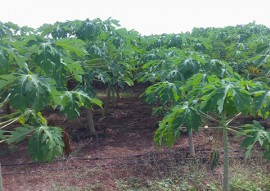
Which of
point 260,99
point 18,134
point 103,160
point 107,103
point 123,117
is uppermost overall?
point 260,99

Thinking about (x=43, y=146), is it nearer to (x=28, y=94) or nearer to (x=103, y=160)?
(x=28, y=94)

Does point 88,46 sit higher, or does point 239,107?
point 88,46

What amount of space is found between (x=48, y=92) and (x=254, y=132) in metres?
1.95

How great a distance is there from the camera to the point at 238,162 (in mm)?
5145

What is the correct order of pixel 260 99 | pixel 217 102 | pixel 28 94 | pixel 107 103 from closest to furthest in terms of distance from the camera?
pixel 28 94 → pixel 217 102 → pixel 260 99 → pixel 107 103

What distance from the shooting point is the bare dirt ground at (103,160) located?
4.73 m

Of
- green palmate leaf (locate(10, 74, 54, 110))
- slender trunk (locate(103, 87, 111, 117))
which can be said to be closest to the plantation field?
green palmate leaf (locate(10, 74, 54, 110))

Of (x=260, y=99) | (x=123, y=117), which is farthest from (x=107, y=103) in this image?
(x=260, y=99)

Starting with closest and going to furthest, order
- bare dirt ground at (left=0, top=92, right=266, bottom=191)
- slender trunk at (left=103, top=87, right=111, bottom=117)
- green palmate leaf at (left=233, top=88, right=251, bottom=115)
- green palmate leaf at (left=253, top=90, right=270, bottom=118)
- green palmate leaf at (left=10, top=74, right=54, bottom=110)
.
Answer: green palmate leaf at (left=10, top=74, right=54, bottom=110) < green palmate leaf at (left=233, top=88, right=251, bottom=115) < green palmate leaf at (left=253, top=90, right=270, bottom=118) < bare dirt ground at (left=0, top=92, right=266, bottom=191) < slender trunk at (left=103, top=87, right=111, bottom=117)

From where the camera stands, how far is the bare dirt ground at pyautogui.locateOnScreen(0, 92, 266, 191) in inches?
186

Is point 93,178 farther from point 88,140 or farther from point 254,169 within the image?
point 254,169

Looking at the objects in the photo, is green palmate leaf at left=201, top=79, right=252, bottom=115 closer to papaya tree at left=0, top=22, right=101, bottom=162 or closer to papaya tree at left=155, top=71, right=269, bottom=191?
papaya tree at left=155, top=71, right=269, bottom=191

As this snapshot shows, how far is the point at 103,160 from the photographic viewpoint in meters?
5.54

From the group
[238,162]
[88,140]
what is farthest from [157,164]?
[88,140]
